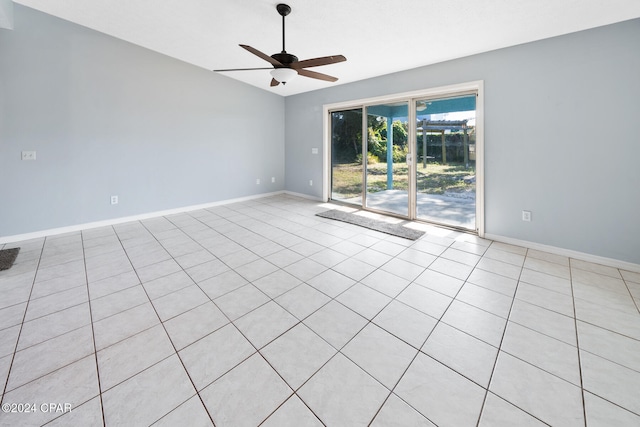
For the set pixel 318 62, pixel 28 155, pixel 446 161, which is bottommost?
pixel 446 161

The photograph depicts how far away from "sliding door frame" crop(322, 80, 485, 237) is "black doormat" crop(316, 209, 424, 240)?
0.57m

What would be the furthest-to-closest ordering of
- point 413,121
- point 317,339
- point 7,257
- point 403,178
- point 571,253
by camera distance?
point 403,178 → point 413,121 → point 571,253 → point 7,257 → point 317,339

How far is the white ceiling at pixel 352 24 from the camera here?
2.56 metres

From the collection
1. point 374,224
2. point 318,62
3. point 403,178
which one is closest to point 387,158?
point 403,178

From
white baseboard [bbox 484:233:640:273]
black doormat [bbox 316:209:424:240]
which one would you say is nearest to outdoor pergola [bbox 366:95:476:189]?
black doormat [bbox 316:209:424:240]

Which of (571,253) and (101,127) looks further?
(101,127)

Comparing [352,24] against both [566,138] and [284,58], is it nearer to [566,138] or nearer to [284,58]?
[284,58]

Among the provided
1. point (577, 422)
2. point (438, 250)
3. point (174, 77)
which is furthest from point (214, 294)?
point (174, 77)

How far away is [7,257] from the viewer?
2898 mm

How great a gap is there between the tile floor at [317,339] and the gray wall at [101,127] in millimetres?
1065

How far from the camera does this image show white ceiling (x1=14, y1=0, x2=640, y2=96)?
256cm

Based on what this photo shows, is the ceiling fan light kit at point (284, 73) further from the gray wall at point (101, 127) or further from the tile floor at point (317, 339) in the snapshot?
the gray wall at point (101, 127)

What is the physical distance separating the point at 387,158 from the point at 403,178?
54 cm

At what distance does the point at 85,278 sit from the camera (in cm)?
249
